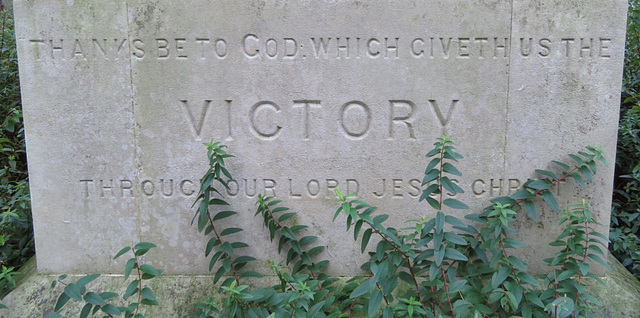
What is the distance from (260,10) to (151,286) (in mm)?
1699

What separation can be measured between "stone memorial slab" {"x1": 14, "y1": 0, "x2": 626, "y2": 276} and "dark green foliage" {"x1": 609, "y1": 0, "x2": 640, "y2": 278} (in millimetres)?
798

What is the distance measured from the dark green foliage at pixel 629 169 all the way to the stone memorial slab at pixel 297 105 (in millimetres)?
798

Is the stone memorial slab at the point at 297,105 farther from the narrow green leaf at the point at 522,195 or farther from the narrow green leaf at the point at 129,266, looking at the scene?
the narrow green leaf at the point at 129,266

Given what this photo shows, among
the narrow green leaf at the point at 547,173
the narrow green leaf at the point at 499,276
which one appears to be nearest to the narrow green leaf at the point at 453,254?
the narrow green leaf at the point at 499,276

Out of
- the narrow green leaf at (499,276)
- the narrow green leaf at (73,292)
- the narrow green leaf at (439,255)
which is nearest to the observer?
the narrow green leaf at (73,292)

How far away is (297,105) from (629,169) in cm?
284

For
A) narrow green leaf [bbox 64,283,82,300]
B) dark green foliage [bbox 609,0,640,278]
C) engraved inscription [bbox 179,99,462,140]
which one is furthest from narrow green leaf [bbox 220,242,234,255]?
dark green foliage [bbox 609,0,640,278]

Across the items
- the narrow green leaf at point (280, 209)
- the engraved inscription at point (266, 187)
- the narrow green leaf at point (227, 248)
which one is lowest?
the narrow green leaf at point (227, 248)

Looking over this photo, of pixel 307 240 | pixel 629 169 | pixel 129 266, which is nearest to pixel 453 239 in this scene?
pixel 307 240

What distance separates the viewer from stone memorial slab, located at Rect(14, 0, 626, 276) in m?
2.52

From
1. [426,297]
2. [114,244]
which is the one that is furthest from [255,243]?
[426,297]

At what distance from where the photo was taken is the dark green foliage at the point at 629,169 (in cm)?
316

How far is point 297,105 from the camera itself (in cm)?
262

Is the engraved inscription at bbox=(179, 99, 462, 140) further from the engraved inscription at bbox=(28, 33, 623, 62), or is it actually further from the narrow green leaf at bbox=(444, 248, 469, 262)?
the narrow green leaf at bbox=(444, 248, 469, 262)
